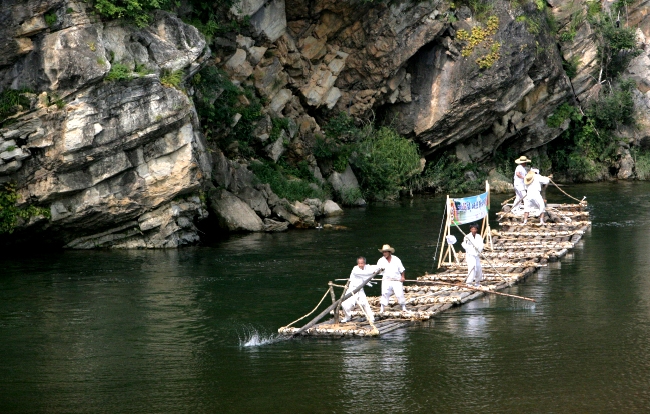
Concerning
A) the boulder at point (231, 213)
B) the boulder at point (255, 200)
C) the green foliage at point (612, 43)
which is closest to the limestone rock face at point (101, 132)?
the boulder at point (231, 213)

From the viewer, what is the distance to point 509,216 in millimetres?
30703

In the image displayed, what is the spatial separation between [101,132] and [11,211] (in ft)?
11.1

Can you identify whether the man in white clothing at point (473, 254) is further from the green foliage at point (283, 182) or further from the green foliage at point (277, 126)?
the green foliage at point (277, 126)

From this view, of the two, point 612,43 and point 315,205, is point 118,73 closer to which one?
point 315,205

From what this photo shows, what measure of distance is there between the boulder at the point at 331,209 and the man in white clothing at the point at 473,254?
13.2 metres

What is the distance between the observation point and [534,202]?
98.1ft

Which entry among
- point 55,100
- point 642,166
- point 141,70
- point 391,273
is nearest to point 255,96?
point 141,70

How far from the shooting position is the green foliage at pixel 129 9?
83.7 feet

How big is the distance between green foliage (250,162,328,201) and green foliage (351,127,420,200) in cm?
363

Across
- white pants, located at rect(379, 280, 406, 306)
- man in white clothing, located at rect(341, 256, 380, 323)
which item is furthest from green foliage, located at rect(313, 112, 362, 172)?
man in white clothing, located at rect(341, 256, 380, 323)

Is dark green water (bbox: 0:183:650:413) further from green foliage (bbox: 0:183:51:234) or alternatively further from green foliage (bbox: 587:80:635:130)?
green foliage (bbox: 587:80:635:130)

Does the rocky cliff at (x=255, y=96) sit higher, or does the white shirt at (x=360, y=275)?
the rocky cliff at (x=255, y=96)

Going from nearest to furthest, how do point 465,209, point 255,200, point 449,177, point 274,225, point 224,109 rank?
point 465,209 < point 274,225 < point 255,200 < point 224,109 < point 449,177

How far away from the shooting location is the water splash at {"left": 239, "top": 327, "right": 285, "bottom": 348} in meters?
17.7
